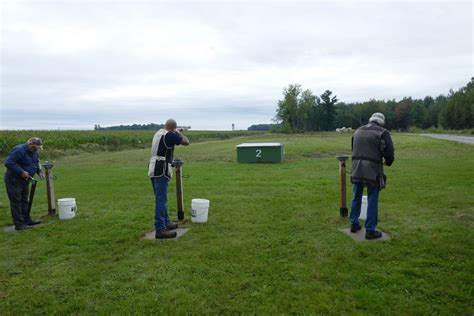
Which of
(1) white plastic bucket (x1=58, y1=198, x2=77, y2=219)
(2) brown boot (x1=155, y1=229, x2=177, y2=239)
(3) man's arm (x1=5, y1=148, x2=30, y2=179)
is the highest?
(3) man's arm (x1=5, y1=148, x2=30, y2=179)

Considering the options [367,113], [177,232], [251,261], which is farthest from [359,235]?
[367,113]

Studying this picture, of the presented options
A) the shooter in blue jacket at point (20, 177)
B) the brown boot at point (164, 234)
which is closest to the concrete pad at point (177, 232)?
the brown boot at point (164, 234)

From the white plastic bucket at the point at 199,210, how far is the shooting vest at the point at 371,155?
2727mm

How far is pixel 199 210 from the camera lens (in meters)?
6.70

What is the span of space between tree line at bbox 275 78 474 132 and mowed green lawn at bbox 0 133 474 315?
72112 mm

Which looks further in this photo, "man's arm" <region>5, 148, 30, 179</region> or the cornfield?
the cornfield

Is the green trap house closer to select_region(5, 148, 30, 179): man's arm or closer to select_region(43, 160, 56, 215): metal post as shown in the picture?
select_region(43, 160, 56, 215): metal post

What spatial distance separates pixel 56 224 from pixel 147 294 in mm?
3962

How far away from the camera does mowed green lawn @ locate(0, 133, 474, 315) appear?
3723 mm

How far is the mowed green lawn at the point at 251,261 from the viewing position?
3723mm

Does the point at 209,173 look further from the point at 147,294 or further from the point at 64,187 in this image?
the point at 147,294

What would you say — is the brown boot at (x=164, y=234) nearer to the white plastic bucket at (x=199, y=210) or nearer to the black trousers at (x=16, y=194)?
the white plastic bucket at (x=199, y=210)

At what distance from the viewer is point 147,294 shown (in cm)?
394

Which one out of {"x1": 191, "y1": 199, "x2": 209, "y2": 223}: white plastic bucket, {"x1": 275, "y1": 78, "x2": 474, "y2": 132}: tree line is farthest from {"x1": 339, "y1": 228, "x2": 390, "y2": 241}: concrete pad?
{"x1": 275, "y1": 78, "x2": 474, "y2": 132}: tree line
